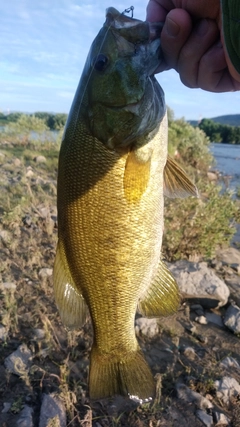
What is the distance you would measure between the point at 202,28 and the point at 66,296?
164 centimetres

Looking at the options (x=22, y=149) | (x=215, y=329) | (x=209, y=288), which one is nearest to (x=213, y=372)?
(x=215, y=329)

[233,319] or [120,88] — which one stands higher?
[120,88]

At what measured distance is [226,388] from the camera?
3.62 metres

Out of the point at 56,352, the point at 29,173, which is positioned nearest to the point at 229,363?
the point at 56,352

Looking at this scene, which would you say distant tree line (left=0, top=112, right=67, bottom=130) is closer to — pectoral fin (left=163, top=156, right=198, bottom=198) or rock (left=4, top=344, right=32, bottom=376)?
rock (left=4, top=344, right=32, bottom=376)

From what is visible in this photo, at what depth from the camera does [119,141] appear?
2078 millimetres

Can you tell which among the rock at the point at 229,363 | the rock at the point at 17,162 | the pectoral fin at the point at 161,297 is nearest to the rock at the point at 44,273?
the rock at the point at 229,363

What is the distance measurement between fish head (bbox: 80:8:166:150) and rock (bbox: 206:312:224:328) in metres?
3.41

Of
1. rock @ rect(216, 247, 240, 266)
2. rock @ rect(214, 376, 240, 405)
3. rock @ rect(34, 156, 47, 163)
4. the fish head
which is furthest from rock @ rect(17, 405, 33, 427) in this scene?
rock @ rect(34, 156, 47, 163)

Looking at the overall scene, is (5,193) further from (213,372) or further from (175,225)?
(213,372)

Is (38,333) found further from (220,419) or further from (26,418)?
(220,419)

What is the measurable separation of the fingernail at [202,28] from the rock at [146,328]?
3.13 metres

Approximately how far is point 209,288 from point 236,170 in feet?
48.0

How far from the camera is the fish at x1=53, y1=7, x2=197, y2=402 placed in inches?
80.0
